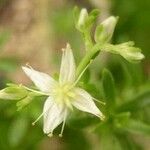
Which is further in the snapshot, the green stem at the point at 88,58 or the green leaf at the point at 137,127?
the green leaf at the point at 137,127

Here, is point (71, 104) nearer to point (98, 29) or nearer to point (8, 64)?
point (98, 29)

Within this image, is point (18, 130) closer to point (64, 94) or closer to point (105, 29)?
point (64, 94)

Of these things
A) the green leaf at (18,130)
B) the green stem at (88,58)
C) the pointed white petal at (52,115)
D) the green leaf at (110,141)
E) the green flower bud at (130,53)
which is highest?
the green stem at (88,58)

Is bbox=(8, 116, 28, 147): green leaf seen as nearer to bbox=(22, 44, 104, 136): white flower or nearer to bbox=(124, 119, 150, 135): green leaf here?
bbox=(124, 119, 150, 135): green leaf

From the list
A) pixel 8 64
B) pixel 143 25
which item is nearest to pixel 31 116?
pixel 8 64

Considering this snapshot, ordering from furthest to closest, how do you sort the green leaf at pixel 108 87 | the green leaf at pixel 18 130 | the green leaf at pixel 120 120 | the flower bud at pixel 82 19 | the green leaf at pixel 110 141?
the green leaf at pixel 18 130 → the green leaf at pixel 110 141 → the green leaf at pixel 120 120 → the green leaf at pixel 108 87 → the flower bud at pixel 82 19

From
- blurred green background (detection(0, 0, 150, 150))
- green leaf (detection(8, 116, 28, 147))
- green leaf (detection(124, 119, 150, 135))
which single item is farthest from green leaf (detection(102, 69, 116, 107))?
green leaf (detection(8, 116, 28, 147))

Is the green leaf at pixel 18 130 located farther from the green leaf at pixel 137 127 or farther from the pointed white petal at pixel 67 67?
the pointed white petal at pixel 67 67

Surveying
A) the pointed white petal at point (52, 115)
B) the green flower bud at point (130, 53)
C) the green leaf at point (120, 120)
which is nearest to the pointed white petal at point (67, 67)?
the pointed white petal at point (52, 115)
